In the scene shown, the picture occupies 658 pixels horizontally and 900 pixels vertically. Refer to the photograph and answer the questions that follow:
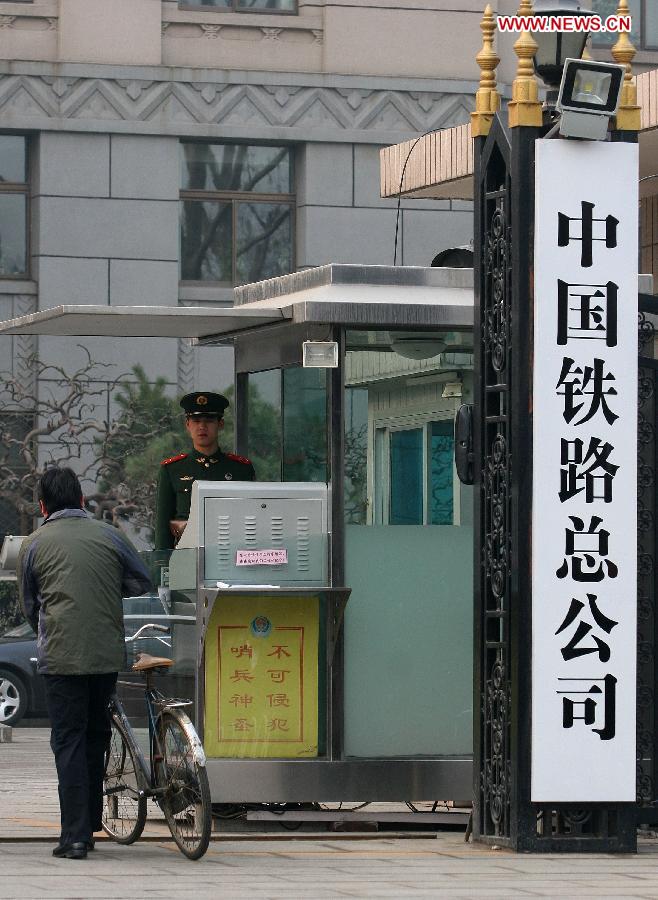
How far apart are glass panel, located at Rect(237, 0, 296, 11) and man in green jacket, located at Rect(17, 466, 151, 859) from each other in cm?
1893

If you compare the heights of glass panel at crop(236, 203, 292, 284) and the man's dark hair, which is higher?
glass panel at crop(236, 203, 292, 284)

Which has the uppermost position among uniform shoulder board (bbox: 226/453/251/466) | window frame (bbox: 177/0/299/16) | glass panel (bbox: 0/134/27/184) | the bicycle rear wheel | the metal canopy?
window frame (bbox: 177/0/299/16)

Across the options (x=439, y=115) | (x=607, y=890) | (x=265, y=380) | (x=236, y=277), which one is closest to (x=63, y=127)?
(x=236, y=277)

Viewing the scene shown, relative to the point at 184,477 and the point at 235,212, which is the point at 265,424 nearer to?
the point at 184,477

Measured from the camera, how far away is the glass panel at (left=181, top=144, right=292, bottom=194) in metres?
28.5

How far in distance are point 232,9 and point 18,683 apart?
9.67 m

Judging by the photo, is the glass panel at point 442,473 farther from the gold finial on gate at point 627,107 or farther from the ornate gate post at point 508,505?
the gold finial on gate at point 627,107

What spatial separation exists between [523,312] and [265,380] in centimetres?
285

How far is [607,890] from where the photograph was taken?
887 centimetres

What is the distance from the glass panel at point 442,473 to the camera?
1195 cm

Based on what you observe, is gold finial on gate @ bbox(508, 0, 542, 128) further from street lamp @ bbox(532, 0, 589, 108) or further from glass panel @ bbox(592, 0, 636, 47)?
glass panel @ bbox(592, 0, 636, 47)

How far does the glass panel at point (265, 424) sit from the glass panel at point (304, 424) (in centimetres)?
11

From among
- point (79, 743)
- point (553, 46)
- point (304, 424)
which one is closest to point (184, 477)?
point (304, 424)

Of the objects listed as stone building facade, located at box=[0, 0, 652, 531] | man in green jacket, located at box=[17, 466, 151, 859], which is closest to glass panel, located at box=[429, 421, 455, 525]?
man in green jacket, located at box=[17, 466, 151, 859]
